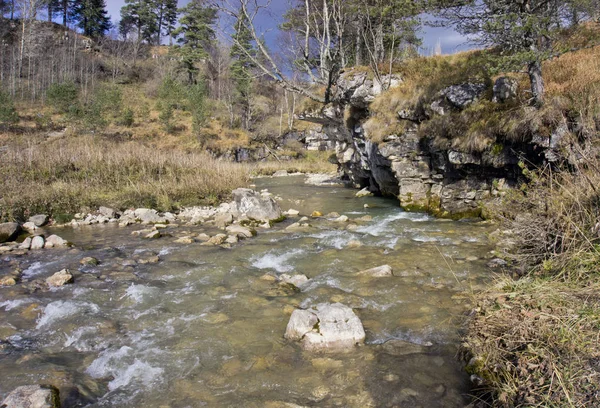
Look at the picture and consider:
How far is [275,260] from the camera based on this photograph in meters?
6.55

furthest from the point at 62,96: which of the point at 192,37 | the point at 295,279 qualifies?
the point at 295,279

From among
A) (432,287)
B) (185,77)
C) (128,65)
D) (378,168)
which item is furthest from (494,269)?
(128,65)

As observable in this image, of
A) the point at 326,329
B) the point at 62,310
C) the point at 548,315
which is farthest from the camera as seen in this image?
the point at 62,310

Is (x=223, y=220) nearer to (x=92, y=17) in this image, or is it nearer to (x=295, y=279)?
(x=295, y=279)

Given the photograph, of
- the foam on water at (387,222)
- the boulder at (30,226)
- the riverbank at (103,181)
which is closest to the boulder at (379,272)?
the foam on water at (387,222)

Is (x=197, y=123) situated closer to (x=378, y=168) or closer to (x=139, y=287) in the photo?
(x=378, y=168)

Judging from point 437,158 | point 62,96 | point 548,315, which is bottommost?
point 548,315

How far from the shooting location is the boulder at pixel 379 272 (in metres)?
5.46

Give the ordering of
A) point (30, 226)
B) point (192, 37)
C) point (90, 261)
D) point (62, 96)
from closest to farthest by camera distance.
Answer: point (90, 261) < point (30, 226) < point (62, 96) < point (192, 37)

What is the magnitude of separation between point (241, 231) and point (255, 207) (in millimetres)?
1988

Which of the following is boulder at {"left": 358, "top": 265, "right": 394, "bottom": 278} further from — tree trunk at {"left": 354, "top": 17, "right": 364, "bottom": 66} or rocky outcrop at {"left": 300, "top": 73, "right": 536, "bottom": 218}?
tree trunk at {"left": 354, "top": 17, "right": 364, "bottom": 66}

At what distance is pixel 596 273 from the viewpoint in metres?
3.12

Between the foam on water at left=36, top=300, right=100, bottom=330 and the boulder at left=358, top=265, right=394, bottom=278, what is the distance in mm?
3809

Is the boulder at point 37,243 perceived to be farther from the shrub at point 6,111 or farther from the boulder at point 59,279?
the shrub at point 6,111
